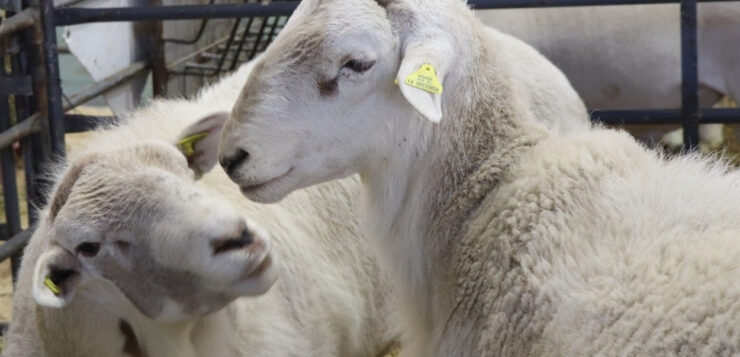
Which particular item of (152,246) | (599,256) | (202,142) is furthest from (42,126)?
(599,256)

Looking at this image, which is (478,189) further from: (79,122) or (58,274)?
(79,122)

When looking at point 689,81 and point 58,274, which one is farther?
point 689,81

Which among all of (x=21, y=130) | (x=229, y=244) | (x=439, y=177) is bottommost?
(x=21, y=130)

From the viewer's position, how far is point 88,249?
3.18 m

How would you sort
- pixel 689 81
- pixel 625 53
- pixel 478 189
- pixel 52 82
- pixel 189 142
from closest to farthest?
pixel 478 189 < pixel 189 142 < pixel 689 81 < pixel 52 82 < pixel 625 53

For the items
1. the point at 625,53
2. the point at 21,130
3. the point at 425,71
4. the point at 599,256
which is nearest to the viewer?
the point at 599,256

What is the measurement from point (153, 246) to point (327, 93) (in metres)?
0.63

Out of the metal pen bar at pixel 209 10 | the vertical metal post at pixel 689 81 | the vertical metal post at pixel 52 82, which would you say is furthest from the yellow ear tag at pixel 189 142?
the vertical metal post at pixel 689 81

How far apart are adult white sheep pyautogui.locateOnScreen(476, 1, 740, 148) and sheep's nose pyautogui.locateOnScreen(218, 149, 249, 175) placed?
3.74 meters

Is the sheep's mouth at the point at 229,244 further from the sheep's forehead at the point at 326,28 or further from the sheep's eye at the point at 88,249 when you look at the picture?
the sheep's forehead at the point at 326,28

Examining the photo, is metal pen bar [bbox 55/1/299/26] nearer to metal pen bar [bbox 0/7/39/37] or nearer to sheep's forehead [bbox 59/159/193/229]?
metal pen bar [bbox 0/7/39/37]

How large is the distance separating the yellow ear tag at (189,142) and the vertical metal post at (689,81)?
94.3 inches

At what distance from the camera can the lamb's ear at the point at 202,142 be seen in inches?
140

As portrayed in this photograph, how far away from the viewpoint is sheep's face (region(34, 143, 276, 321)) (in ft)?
10.1
